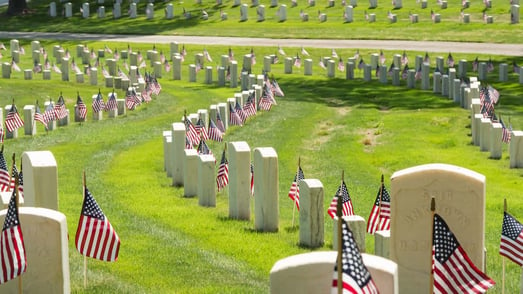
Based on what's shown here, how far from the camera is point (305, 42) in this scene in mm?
50500

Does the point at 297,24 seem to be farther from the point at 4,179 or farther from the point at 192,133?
the point at 4,179

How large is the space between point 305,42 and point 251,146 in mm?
24126

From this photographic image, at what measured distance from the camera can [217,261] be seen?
1524cm

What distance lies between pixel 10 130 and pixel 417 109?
11.5 meters

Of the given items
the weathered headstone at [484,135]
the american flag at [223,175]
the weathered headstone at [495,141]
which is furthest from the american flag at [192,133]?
the weathered headstone at [484,135]

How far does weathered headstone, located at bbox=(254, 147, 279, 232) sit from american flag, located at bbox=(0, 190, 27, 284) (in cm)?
618

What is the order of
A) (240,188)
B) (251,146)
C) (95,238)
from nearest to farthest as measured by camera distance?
(95,238) < (240,188) < (251,146)

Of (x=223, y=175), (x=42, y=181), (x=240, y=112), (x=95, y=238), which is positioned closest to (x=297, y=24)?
(x=240, y=112)

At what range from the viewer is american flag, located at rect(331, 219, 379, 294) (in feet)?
30.6

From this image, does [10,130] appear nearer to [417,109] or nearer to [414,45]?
[417,109]

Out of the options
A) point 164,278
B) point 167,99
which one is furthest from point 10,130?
point 164,278

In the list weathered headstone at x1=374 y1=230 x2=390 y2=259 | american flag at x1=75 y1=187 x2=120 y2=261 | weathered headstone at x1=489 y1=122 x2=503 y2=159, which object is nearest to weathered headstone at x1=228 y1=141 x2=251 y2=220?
american flag at x1=75 y1=187 x2=120 y2=261

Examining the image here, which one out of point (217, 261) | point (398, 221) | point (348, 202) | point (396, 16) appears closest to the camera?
point (398, 221)

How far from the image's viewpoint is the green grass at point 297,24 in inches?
1999
